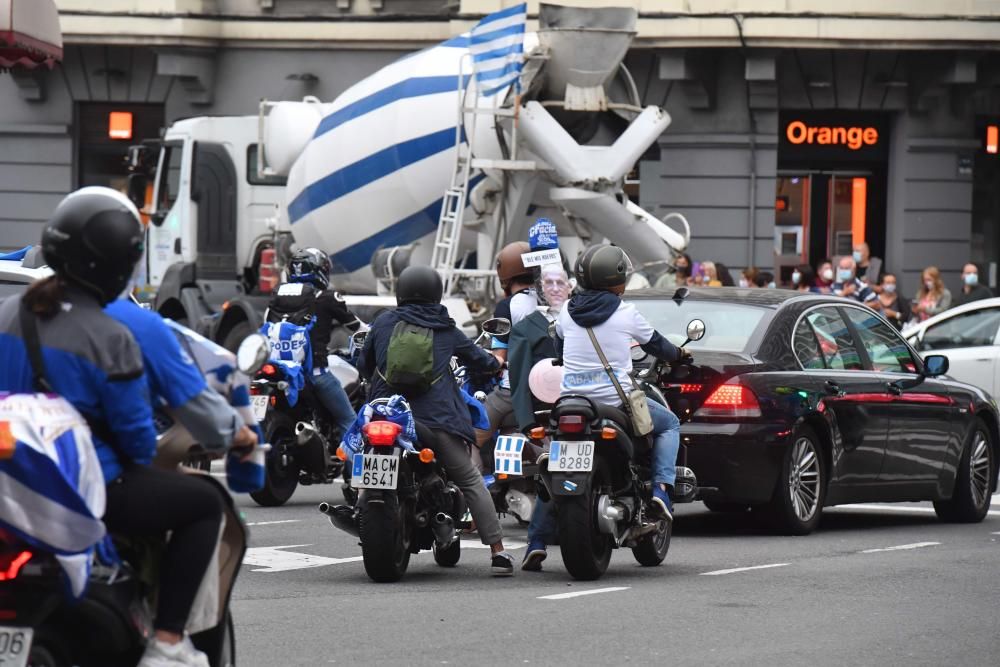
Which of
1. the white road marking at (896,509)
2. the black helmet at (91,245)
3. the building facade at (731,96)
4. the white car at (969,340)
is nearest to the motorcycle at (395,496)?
the black helmet at (91,245)

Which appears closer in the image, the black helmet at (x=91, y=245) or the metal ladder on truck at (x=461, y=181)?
the black helmet at (x=91, y=245)

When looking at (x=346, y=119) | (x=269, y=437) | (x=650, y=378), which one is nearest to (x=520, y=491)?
(x=650, y=378)

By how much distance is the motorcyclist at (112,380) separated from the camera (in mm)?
5102

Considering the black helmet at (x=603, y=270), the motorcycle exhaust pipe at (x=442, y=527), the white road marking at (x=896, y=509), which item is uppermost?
the black helmet at (x=603, y=270)

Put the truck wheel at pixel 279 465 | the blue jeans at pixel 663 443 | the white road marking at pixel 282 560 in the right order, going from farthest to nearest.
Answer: the truck wheel at pixel 279 465 → the white road marking at pixel 282 560 → the blue jeans at pixel 663 443

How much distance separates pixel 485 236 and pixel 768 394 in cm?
628

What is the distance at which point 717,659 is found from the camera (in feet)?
24.6

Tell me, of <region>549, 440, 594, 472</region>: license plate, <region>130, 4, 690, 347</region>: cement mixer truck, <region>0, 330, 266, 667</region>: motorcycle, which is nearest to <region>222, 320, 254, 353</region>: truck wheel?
<region>130, 4, 690, 347</region>: cement mixer truck

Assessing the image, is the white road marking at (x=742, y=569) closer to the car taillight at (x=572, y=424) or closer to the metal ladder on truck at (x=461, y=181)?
the car taillight at (x=572, y=424)

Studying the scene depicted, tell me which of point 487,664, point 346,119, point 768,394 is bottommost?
point 487,664

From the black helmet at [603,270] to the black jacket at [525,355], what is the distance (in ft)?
4.47

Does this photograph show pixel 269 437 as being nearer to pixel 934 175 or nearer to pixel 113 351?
pixel 113 351

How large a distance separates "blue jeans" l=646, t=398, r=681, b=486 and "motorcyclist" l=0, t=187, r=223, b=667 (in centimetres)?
509

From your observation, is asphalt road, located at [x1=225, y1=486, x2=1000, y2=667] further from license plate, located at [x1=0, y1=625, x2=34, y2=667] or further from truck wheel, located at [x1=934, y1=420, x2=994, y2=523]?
license plate, located at [x1=0, y1=625, x2=34, y2=667]
